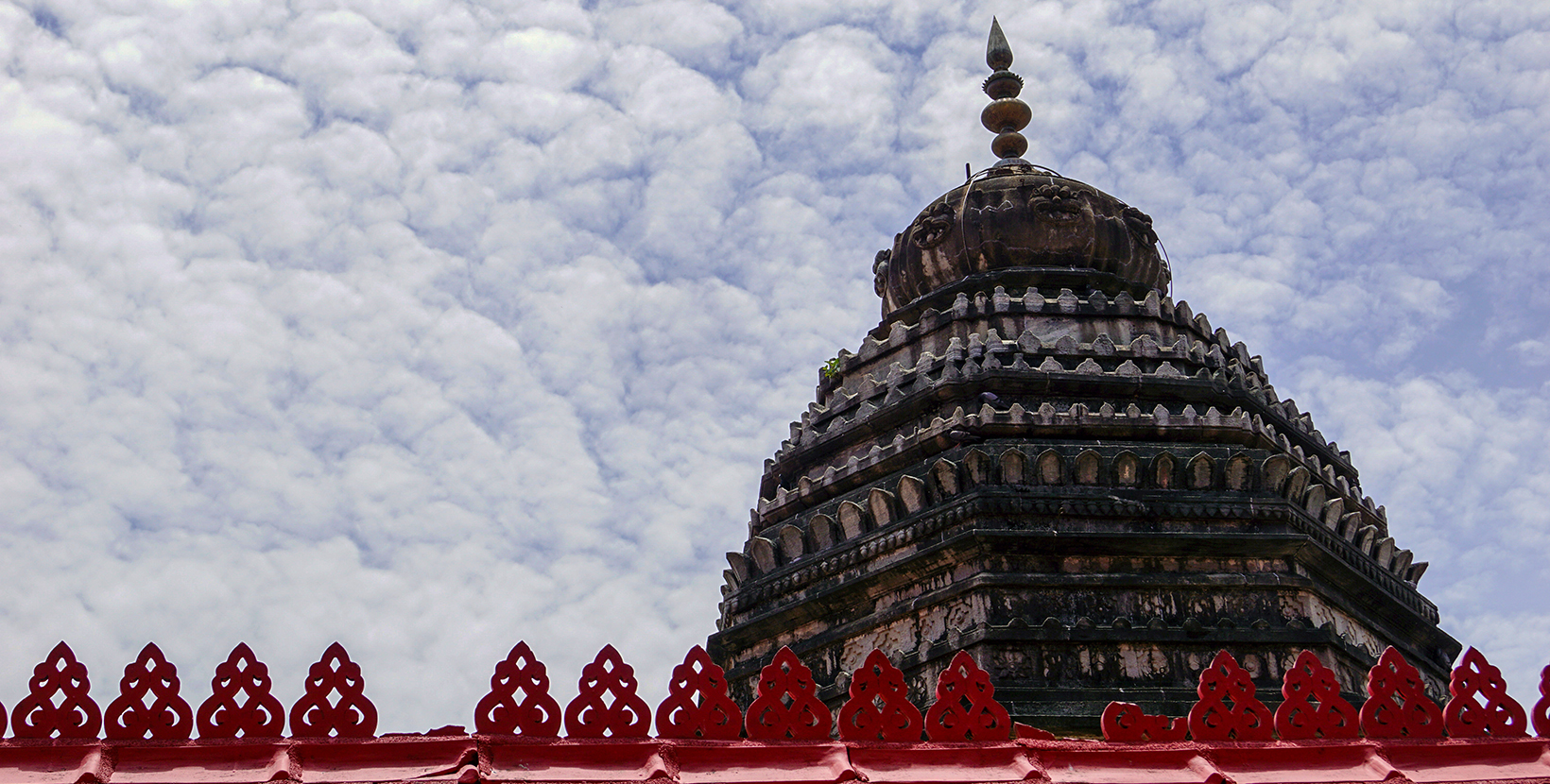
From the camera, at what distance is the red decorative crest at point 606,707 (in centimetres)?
666

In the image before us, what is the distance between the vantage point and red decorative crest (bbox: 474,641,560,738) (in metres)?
6.63

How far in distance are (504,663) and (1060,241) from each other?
9377 mm

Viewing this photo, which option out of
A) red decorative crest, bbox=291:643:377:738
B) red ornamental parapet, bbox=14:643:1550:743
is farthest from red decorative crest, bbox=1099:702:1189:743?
red decorative crest, bbox=291:643:377:738

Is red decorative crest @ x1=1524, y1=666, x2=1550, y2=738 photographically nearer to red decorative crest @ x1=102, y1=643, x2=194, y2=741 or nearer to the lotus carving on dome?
red decorative crest @ x1=102, y1=643, x2=194, y2=741

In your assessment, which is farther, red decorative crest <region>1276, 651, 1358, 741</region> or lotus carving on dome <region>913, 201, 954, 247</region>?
lotus carving on dome <region>913, 201, 954, 247</region>

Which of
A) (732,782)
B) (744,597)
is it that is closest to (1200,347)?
(744,597)

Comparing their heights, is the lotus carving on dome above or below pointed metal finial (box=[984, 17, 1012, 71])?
below

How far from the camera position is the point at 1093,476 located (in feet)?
40.8

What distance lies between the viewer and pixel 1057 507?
1220 centimetres

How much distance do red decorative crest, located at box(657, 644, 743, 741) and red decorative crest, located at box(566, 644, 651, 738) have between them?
111 millimetres

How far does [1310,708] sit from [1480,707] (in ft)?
2.47

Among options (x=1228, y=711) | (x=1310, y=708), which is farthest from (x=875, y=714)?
A: (x=1310, y=708)

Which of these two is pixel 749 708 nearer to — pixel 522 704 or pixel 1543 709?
pixel 522 704

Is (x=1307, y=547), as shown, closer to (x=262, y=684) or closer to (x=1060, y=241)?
(x=1060, y=241)
